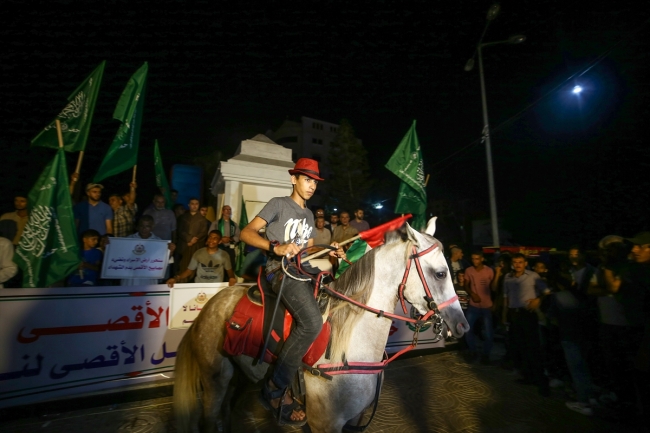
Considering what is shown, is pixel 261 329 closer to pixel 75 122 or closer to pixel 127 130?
pixel 75 122

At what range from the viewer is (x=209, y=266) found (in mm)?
5820

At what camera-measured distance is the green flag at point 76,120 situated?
4590mm

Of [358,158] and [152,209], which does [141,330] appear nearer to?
[152,209]

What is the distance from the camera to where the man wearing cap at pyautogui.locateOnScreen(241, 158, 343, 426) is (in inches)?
96.3

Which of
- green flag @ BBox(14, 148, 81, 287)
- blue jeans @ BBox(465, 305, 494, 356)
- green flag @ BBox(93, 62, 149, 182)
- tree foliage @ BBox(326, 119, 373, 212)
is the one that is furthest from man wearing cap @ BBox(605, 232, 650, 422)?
tree foliage @ BBox(326, 119, 373, 212)

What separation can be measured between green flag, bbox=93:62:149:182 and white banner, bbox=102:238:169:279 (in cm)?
127

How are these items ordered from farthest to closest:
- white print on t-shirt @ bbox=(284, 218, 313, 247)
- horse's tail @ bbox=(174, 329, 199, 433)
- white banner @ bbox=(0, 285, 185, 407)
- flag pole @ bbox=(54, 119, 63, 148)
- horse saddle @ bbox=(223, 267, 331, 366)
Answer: flag pole @ bbox=(54, 119, 63, 148) → white banner @ bbox=(0, 285, 185, 407) → horse's tail @ bbox=(174, 329, 199, 433) → white print on t-shirt @ bbox=(284, 218, 313, 247) → horse saddle @ bbox=(223, 267, 331, 366)

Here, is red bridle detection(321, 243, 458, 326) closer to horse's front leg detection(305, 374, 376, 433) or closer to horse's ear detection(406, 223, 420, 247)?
horse's ear detection(406, 223, 420, 247)

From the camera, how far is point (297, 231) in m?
2.87

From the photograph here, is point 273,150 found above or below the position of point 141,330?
above

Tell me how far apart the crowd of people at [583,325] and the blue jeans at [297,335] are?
4.63 m

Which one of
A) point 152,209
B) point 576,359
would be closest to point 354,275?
point 576,359

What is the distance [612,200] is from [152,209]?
18.0 metres

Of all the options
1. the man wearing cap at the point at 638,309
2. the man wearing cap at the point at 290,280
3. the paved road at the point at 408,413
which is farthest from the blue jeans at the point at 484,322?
the man wearing cap at the point at 290,280
